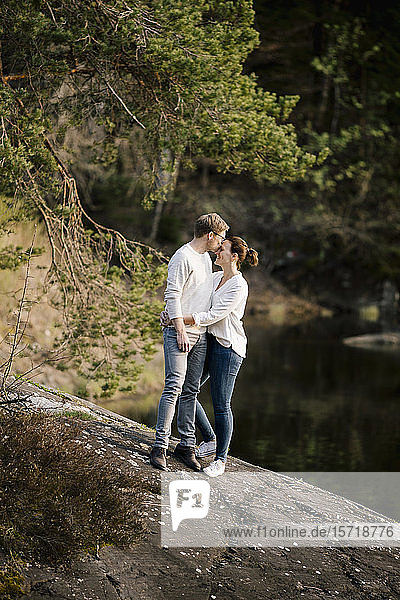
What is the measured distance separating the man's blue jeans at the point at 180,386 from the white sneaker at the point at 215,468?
0.19 m

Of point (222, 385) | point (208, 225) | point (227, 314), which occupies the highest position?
point (208, 225)

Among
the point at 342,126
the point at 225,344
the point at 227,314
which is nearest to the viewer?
the point at 227,314

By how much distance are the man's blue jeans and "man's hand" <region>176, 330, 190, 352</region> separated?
0.05 metres

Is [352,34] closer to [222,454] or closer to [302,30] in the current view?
[302,30]

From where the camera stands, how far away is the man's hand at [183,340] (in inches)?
209

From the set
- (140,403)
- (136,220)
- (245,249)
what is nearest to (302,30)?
(136,220)

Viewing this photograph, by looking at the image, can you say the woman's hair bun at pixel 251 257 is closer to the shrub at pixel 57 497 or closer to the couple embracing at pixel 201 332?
the couple embracing at pixel 201 332

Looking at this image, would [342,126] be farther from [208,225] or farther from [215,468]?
[215,468]

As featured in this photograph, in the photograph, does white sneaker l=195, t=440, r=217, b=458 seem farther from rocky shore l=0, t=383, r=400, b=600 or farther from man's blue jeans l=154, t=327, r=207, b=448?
rocky shore l=0, t=383, r=400, b=600

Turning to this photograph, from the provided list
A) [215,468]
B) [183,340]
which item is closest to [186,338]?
[183,340]

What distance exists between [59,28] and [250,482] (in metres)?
4.40

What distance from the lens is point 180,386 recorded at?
5363 mm

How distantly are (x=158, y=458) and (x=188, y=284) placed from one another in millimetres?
1143

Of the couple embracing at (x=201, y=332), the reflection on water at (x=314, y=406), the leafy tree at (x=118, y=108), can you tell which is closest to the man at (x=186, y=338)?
the couple embracing at (x=201, y=332)
